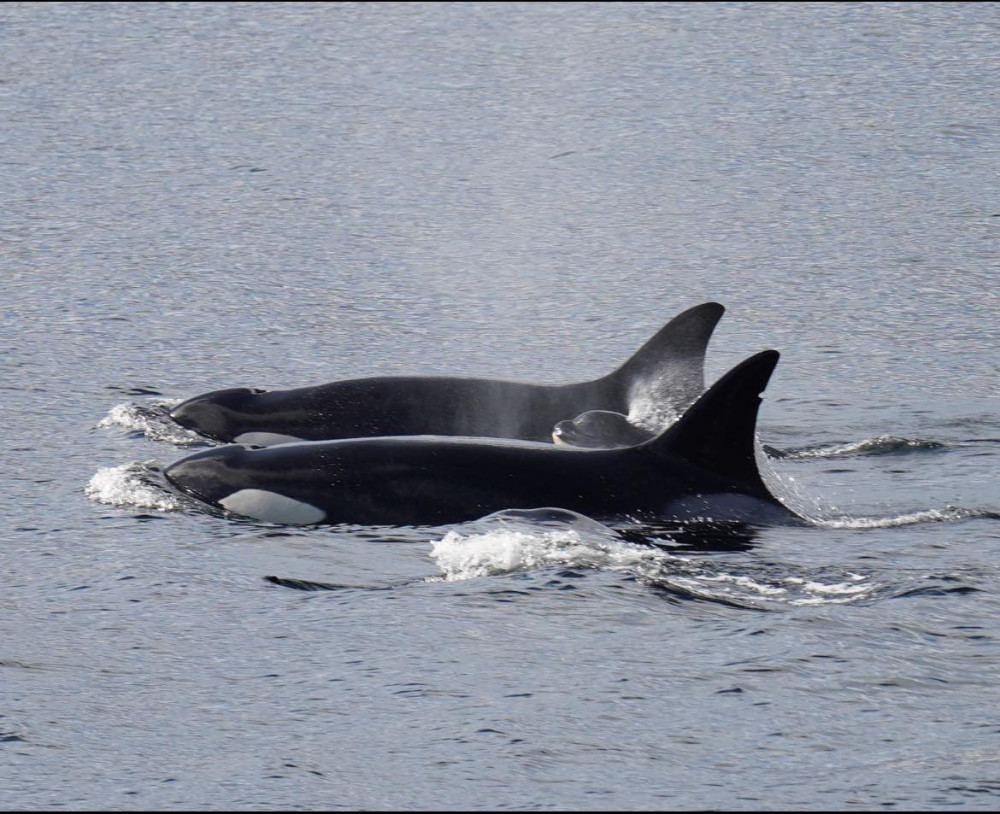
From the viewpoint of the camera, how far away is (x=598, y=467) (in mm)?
9727

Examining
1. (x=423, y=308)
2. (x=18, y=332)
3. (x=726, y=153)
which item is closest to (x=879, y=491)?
(x=423, y=308)

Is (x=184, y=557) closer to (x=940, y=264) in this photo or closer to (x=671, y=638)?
(x=671, y=638)

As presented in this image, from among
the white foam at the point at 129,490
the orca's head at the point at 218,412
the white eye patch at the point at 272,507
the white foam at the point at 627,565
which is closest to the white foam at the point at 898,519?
the white foam at the point at 627,565

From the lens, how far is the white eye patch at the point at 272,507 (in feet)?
31.8

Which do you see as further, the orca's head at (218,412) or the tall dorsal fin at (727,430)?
the orca's head at (218,412)

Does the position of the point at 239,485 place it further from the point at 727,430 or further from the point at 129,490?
the point at 727,430

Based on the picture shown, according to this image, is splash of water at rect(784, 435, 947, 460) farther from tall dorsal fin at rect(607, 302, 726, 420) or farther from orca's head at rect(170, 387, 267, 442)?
orca's head at rect(170, 387, 267, 442)

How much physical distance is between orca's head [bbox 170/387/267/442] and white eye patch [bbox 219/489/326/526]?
6.75 feet

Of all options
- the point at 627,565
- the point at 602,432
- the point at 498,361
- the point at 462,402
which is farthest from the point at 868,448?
the point at 498,361

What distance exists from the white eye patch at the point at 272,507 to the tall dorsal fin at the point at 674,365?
2.92 m

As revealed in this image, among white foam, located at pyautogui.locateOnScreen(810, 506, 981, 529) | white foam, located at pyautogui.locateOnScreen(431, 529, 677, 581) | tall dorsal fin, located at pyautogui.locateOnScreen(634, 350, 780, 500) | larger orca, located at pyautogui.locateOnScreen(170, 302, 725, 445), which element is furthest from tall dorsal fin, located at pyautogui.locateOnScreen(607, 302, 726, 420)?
white foam, located at pyautogui.locateOnScreen(431, 529, 677, 581)

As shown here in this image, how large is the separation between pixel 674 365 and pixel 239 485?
10.5 feet

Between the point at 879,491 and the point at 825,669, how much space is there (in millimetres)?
3357

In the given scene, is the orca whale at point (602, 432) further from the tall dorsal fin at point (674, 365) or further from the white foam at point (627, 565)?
the white foam at point (627, 565)
